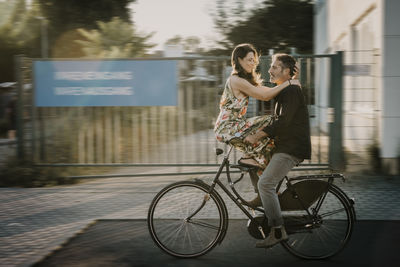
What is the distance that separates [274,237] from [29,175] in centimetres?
546

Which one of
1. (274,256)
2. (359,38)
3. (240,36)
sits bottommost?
(274,256)

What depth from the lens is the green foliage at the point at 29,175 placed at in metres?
8.77

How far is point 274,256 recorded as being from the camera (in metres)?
4.91

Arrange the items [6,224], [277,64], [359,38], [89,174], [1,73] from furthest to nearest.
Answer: [1,73] < [359,38] < [89,174] < [6,224] < [277,64]

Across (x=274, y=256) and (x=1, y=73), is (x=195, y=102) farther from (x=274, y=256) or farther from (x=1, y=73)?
(x=1, y=73)

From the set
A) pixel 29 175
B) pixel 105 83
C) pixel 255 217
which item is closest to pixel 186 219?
pixel 255 217

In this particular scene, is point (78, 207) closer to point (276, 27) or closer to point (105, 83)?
point (105, 83)

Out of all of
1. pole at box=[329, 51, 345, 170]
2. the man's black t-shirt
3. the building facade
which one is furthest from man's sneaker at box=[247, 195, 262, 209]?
the building facade

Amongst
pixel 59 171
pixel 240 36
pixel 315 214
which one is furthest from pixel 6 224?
pixel 240 36

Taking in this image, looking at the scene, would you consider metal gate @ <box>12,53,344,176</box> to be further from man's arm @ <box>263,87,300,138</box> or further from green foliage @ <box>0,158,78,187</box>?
man's arm @ <box>263,87,300,138</box>

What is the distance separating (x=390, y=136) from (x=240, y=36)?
2024cm

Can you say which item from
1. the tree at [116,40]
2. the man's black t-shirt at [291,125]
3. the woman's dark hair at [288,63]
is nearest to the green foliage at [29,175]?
the man's black t-shirt at [291,125]

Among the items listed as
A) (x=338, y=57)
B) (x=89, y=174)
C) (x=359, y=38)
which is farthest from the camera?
(x=359, y=38)

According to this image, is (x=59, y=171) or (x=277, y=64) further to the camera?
(x=59, y=171)
